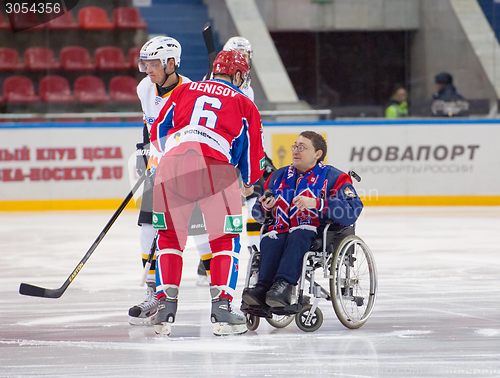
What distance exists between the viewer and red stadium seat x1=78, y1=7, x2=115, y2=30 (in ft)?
32.4

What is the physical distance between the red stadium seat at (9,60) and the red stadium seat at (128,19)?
145 centimetres

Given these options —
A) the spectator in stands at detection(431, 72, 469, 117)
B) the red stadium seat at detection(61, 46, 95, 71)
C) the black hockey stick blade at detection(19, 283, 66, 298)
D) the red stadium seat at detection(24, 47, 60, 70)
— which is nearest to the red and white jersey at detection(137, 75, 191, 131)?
the black hockey stick blade at detection(19, 283, 66, 298)

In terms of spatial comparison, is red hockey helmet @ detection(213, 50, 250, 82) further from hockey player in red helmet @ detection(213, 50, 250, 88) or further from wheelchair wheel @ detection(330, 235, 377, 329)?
wheelchair wheel @ detection(330, 235, 377, 329)

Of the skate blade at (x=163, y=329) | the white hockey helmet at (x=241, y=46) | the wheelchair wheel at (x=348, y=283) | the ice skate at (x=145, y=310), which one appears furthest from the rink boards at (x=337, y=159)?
the skate blade at (x=163, y=329)

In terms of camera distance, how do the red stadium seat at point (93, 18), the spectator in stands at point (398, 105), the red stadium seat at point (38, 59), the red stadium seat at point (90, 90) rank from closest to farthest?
the spectator in stands at point (398, 105), the red stadium seat at point (90, 90), the red stadium seat at point (38, 59), the red stadium seat at point (93, 18)

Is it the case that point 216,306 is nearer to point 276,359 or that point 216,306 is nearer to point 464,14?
point 276,359

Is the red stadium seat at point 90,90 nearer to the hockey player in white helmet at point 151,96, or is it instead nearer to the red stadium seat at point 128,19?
the red stadium seat at point 128,19

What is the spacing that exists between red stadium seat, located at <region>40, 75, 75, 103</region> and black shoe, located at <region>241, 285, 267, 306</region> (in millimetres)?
6671

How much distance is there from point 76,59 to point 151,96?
6836 mm

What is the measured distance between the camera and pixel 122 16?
401 inches

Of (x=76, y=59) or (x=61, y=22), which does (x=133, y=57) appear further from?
(x=61, y=22)

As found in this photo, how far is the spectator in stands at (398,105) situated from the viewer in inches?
348

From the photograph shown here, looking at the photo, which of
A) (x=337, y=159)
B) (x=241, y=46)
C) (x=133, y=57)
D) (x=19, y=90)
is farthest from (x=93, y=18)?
(x=241, y=46)

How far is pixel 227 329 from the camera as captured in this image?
292cm
